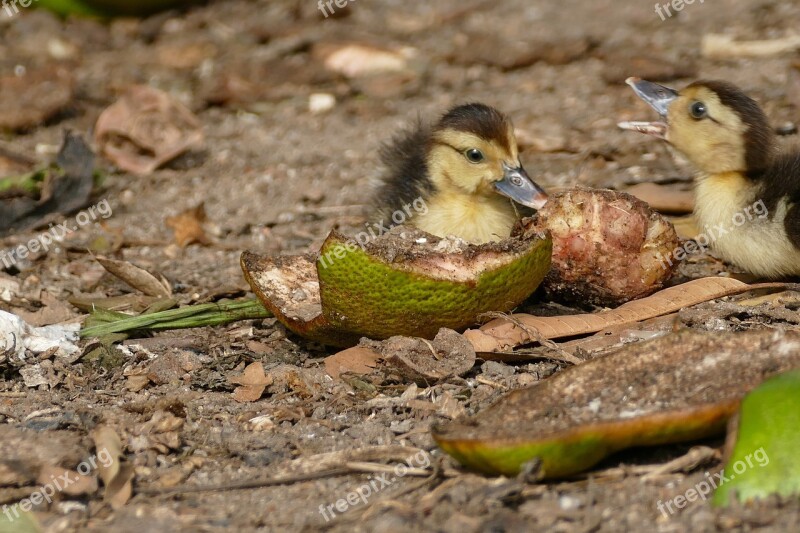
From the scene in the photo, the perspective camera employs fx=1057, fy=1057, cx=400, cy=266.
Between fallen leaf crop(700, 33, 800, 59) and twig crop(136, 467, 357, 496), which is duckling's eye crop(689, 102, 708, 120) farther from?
fallen leaf crop(700, 33, 800, 59)

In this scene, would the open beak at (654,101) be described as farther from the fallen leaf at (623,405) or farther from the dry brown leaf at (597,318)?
the fallen leaf at (623,405)

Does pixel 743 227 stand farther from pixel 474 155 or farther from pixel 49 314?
pixel 49 314

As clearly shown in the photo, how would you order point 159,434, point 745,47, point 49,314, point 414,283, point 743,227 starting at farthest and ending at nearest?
point 745,47 < point 49,314 < point 743,227 < point 414,283 < point 159,434

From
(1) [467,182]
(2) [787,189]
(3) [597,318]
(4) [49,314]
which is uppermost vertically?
(2) [787,189]

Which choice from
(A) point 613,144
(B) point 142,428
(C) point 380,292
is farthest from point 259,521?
(A) point 613,144

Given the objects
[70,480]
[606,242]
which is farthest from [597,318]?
[70,480]

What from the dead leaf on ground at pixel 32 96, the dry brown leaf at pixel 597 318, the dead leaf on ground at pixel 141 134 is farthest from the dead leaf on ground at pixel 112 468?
the dead leaf on ground at pixel 32 96
